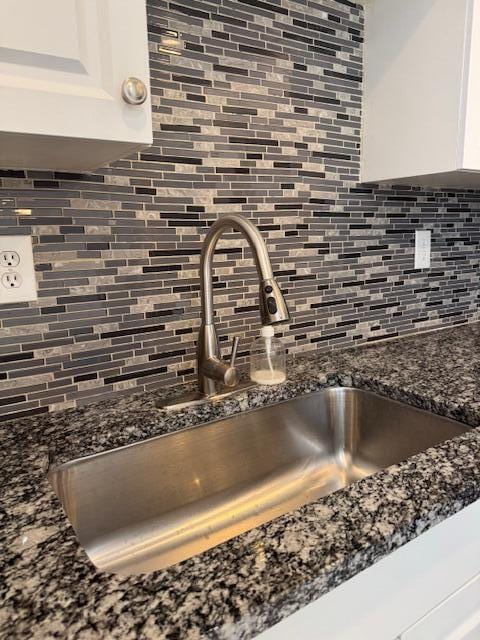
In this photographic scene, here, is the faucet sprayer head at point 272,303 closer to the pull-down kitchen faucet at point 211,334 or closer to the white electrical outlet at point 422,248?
the pull-down kitchen faucet at point 211,334

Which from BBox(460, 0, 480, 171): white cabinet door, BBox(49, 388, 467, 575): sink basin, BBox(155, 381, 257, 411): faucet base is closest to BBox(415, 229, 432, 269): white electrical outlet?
BBox(460, 0, 480, 171): white cabinet door

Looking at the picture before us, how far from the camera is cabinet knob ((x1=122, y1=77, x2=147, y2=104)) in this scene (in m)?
0.56

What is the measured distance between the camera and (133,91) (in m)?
0.56

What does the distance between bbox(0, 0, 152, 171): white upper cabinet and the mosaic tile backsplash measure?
0.89 ft

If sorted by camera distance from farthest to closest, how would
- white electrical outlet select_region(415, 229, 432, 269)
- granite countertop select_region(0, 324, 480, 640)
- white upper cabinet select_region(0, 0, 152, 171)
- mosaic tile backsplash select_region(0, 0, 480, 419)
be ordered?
white electrical outlet select_region(415, 229, 432, 269), mosaic tile backsplash select_region(0, 0, 480, 419), white upper cabinet select_region(0, 0, 152, 171), granite countertop select_region(0, 324, 480, 640)

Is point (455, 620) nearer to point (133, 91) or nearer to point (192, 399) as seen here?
point (192, 399)

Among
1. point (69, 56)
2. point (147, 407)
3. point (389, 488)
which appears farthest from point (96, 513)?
point (69, 56)

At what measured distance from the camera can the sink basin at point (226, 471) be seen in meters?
0.75

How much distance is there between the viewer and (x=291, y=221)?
1.12 meters

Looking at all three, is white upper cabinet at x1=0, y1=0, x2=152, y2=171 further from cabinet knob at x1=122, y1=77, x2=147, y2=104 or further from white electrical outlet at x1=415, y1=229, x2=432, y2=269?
white electrical outlet at x1=415, y1=229, x2=432, y2=269

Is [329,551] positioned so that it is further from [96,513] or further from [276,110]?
[276,110]

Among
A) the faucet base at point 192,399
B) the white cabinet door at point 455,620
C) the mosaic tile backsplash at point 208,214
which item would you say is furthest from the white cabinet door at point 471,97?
the white cabinet door at point 455,620

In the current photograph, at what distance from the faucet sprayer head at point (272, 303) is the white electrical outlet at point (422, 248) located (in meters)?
0.87

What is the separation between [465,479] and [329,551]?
248 mm
